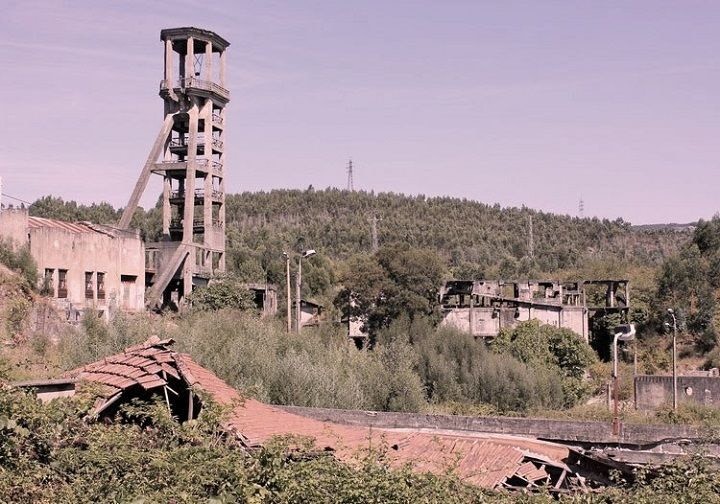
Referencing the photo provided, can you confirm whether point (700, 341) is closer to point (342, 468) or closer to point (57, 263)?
point (57, 263)

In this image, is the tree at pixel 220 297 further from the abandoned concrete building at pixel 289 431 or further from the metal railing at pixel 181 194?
the abandoned concrete building at pixel 289 431

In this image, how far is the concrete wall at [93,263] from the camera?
103 ft

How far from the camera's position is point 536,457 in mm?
14430

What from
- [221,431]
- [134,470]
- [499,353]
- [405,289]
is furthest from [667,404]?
[134,470]

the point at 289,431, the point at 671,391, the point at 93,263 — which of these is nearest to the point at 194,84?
the point at 93,263

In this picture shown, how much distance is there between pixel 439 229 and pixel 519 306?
52.0 meters

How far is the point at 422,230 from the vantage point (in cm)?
9562

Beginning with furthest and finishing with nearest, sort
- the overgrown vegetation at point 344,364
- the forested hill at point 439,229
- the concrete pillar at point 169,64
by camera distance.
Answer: the forested hill at point 439,229 < the concrete pillar at point 169,64 < the overgrown vegetation at point 344,364

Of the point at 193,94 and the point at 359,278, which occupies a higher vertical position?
the point at 193,94

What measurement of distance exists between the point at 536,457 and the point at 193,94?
101 feet

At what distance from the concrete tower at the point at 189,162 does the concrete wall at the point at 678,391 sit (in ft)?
61.9

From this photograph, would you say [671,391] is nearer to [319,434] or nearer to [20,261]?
[319,434]

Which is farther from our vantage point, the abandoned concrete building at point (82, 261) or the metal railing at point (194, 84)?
the metal railing at point (194, 84)

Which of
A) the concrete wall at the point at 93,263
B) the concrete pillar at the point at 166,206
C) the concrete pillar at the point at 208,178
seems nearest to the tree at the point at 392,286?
the concrete pillar at the point at 208,178
